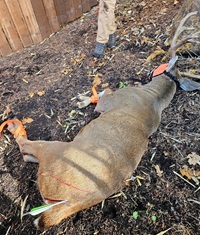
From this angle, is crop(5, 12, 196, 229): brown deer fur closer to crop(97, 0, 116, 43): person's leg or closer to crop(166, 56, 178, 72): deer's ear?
crop(166, 56, 178, 72): deer's ear

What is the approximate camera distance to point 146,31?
4.49 meters

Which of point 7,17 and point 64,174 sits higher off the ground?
point 7,17

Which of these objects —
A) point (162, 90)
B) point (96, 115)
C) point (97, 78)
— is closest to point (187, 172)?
point (162, 90)

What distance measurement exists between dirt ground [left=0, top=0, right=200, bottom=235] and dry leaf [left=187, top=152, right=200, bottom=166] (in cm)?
5

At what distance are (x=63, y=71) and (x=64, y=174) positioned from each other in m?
2.45

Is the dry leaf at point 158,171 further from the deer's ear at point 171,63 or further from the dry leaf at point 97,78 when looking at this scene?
the dry leaf at point 97,78

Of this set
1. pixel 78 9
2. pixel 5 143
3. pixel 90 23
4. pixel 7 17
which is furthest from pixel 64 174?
pixel 78 9

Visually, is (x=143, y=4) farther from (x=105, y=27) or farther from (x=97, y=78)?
(x=97, y=78)

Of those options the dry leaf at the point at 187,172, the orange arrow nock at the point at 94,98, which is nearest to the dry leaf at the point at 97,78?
the orange arrow nock at the point at 94,98

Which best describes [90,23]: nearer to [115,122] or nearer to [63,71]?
[63,71]

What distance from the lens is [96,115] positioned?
10.9 feet

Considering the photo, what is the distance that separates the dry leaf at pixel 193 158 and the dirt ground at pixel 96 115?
0.05m

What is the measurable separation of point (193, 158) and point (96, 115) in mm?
1400

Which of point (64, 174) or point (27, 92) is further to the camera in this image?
point (27, 92)
